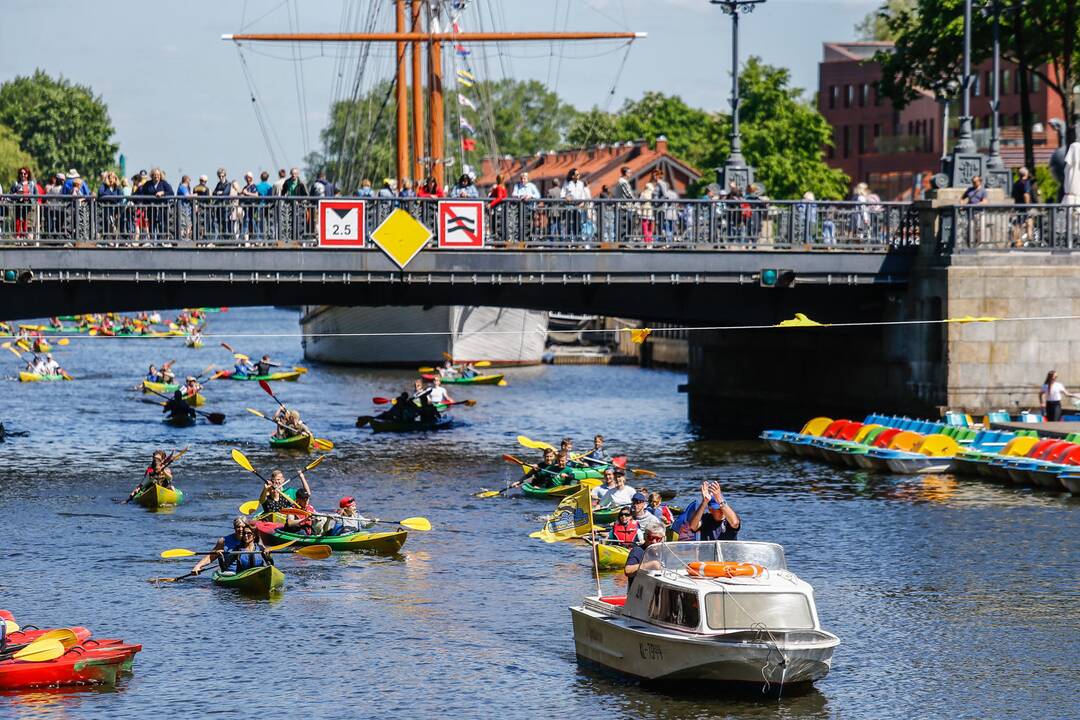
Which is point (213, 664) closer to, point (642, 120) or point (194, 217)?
point (194, 217)

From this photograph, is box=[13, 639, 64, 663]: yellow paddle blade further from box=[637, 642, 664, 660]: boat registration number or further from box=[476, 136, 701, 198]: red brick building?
box=[476, 136, 701, 198]: red brick building

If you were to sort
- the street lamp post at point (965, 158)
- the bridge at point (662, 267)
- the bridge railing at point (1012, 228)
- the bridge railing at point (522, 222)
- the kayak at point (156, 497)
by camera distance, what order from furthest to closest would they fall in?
the street lamp post at point (965, 158) < the bridge railing at point (1012, 228) < the bridge at point (662, 267) < the bridge railing at point (522, 222) < the kayak at point (156, 497)

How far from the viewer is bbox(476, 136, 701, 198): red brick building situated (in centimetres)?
13338

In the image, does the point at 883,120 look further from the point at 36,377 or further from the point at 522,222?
the point at 522,222

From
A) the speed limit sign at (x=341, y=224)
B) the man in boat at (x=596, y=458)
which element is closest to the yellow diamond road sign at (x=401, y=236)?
the speed limit sign at (x=341, y=224)

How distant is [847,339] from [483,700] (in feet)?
105

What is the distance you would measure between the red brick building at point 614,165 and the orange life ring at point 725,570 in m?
101

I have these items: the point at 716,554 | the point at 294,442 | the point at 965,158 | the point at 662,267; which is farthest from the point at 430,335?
the point at 716,554

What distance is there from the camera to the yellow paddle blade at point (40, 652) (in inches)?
1033

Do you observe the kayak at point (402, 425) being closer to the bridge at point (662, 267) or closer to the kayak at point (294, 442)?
the kayak at point (294, 442)

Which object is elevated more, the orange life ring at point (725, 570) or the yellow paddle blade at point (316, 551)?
the orange life ring at point (725, 570)

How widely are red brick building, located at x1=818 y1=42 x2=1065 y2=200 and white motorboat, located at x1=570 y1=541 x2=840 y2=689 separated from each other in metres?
94.9

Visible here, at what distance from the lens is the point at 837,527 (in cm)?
4034

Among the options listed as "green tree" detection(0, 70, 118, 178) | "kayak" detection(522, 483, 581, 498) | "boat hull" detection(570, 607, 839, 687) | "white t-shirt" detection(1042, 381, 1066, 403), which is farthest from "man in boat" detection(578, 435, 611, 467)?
"green tree" detection(0, 70, 118, 178)
